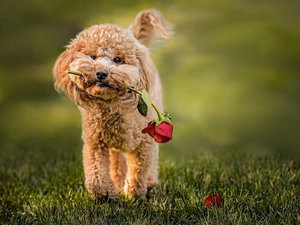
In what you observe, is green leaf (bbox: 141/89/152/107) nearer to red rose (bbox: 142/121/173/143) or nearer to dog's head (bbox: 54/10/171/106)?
dog's head (bbox: 54/10/171/106)

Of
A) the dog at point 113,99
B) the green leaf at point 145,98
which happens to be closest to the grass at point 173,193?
the dog at point 113,99

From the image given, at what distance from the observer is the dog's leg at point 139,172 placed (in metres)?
4.33

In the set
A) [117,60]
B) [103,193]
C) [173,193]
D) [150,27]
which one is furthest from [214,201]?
[150,27]

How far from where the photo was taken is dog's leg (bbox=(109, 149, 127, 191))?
4.77 metres

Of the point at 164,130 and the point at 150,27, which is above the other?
the point at 150,27

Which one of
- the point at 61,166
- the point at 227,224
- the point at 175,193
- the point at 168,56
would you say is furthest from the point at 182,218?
the point at 168,56


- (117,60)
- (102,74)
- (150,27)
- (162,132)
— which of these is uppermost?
(150,27)

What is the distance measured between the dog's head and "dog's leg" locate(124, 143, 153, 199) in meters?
0.55

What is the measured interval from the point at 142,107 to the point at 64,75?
53cm

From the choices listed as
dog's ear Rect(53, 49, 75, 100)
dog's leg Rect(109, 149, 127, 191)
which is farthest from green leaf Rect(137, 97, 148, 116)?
dog's leg Rect(109, 149, 127, 191)

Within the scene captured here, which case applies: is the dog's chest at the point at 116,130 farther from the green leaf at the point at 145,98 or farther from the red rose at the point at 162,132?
the red rose at the point at 162,132

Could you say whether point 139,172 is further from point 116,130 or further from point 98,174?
point 116,130

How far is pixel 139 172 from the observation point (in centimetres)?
436

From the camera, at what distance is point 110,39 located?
150 inches
